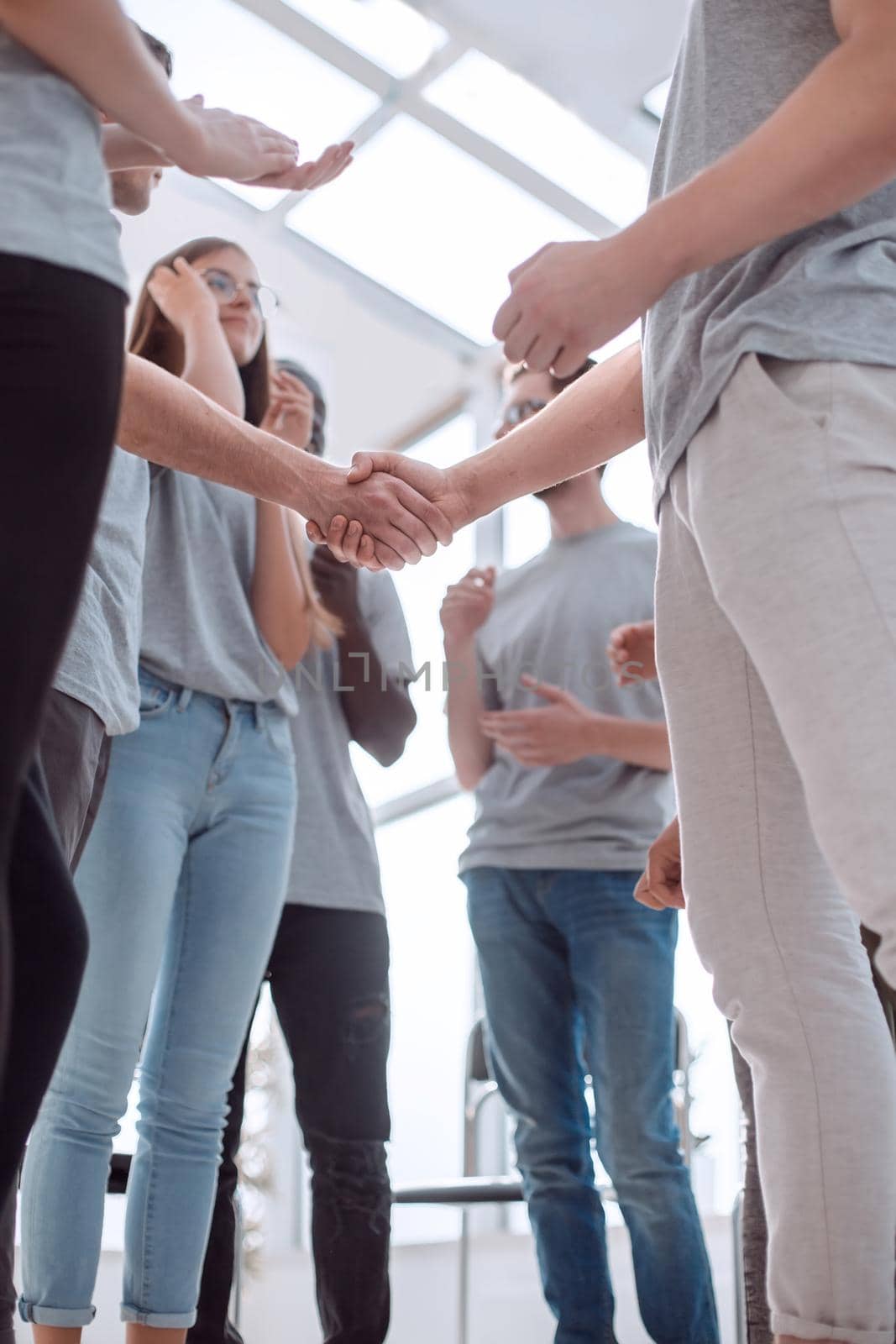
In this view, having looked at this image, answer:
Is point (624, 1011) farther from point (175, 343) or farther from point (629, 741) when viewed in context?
point (175, 343)

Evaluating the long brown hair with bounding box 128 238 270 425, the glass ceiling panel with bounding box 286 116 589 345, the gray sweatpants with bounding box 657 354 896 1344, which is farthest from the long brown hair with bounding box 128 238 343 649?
the glass ceiling panel with bounding box 286 116 589 345

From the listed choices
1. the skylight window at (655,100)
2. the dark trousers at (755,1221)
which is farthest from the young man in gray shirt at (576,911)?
the skylight window at (655,100)

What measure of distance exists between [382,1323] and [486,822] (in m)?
0.69

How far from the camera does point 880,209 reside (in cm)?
91

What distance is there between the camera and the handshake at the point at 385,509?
4.77 feet

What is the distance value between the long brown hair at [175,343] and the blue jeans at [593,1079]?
30.4 inches

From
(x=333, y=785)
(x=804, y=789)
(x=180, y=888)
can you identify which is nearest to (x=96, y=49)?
(x=804, y=789)

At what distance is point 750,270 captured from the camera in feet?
2.91

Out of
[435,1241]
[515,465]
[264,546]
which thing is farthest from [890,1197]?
[435,1241]

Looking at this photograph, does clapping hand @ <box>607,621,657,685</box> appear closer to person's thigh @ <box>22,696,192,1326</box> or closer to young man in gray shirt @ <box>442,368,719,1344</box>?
young man in gray shirt @ <box>442,368,719,1344</box>

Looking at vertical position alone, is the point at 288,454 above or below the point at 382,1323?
above

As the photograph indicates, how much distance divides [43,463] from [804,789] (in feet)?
1.63

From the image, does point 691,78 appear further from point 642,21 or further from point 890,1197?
point 642,21

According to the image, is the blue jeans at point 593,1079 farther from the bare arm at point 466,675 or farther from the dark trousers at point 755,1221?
the dark trousers at point 755,1221
